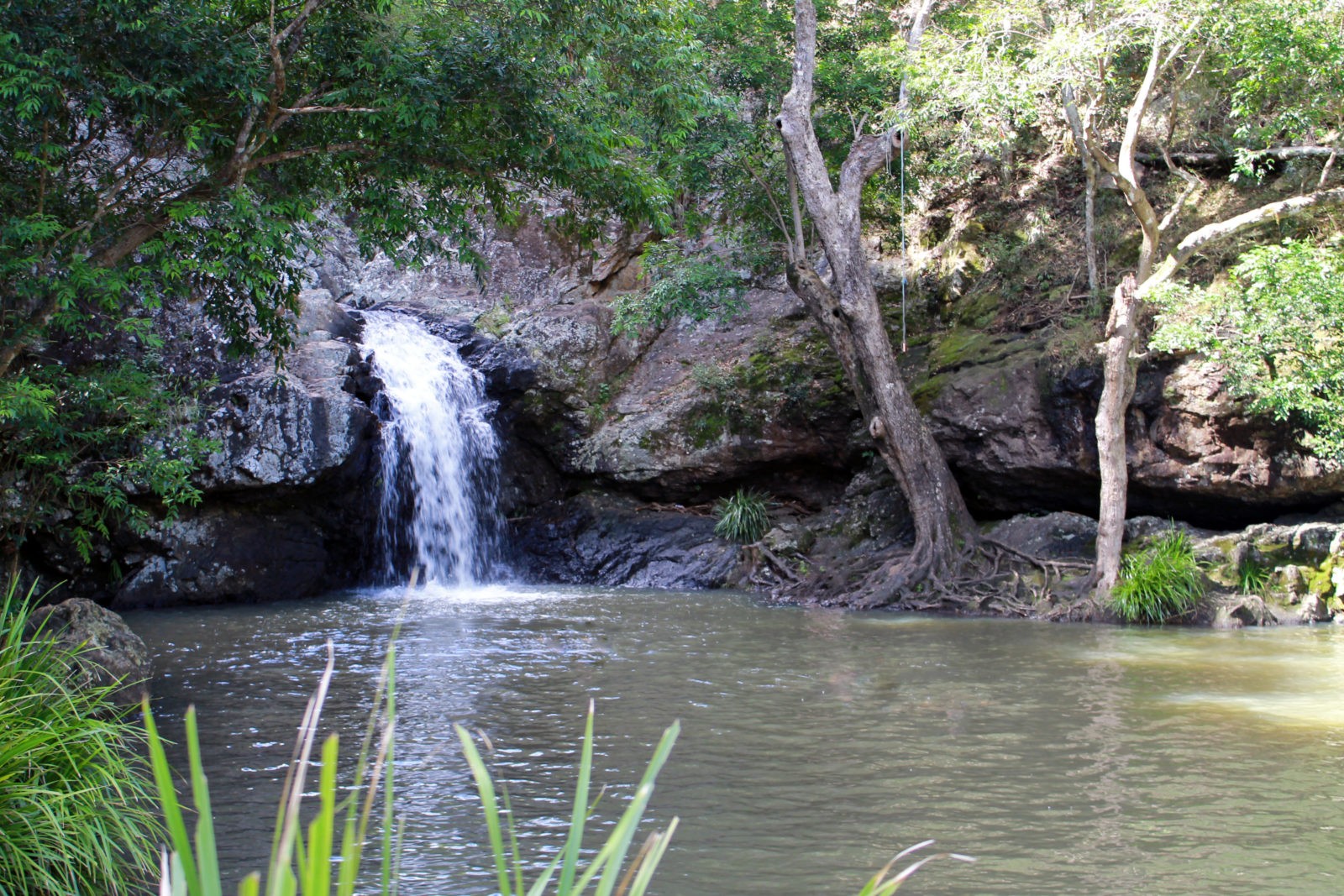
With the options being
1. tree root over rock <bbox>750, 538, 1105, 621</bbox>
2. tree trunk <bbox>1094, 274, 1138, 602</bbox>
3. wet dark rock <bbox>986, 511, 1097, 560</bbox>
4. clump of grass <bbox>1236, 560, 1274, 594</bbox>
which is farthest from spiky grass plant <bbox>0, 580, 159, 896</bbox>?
wet dark rock <bbox>986, 511, 1097, 560</bbox>

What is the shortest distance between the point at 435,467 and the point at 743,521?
5520 mm

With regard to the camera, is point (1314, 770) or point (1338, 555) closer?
point (1314, 770)

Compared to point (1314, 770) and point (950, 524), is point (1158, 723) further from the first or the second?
point (950, 524)

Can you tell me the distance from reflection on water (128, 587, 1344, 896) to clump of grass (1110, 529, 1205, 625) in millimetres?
648

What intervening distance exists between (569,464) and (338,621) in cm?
687

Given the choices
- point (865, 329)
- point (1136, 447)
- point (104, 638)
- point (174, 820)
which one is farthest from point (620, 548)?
point (174, 820)

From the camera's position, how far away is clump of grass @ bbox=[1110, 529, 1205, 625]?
40.8 feet

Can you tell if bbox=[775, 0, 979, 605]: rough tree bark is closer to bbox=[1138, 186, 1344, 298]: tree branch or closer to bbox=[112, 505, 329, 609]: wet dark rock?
bbox=[1138, 186, 1344, 298]: tree branch

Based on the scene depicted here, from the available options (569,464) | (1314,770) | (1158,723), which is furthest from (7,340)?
(569,464)

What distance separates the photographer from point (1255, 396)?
13.1m

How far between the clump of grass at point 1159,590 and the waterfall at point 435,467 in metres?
10.5

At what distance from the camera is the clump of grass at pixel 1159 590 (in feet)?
40.8

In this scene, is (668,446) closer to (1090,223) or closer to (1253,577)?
(1090,223)

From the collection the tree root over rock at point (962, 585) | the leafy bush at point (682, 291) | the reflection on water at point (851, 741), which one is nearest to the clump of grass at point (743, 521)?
the tree root over rock at point (962, 585)
